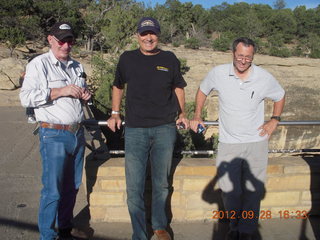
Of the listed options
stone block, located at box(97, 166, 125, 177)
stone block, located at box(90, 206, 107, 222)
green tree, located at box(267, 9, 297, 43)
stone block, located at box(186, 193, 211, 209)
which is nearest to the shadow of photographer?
stone block, located at box(186, 193, 211, 209)

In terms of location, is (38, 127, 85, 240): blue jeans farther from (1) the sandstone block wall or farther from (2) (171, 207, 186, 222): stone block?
(2) (171, 207, 186, 222): stone block

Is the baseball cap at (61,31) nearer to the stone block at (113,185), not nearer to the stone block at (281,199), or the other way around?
the stone block at (113,185)

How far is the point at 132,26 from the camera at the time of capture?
65.1 ft

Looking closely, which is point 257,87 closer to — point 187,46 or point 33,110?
point 33,110

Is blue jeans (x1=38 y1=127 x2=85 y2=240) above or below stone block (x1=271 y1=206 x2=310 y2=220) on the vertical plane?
above

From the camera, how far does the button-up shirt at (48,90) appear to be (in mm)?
2740

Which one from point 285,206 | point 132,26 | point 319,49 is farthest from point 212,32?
point 285,206

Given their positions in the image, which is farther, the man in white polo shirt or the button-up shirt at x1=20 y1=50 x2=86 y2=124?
the man in white polo shirt

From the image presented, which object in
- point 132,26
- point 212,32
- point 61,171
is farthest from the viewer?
point 212,32

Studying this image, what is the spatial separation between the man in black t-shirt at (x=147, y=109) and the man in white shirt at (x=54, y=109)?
16.4 inches

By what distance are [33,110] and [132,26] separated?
57.7ft

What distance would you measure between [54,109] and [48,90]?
175mm

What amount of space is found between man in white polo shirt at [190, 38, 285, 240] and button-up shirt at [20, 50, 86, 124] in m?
1.10

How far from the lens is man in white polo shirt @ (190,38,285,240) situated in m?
3.08
